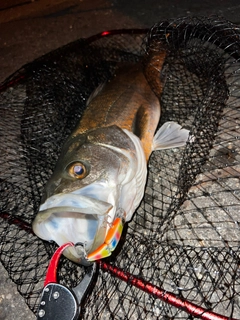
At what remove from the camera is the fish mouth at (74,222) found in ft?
6.73

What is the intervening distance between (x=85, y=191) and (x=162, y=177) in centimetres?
106

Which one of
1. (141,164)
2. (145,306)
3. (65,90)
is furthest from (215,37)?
(145,306)

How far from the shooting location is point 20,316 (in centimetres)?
269

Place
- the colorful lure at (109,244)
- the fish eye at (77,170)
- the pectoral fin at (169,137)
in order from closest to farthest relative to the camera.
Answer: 1. the colorful lure at (109,244)
2. the fish eye at (77,170)
3. the pectoral fin at (169,137)

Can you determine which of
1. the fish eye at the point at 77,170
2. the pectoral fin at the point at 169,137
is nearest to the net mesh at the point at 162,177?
the pectoral fin at the point at 169,137

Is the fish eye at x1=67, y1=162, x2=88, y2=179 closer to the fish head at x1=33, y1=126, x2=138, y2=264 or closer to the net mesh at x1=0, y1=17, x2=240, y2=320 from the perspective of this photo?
the fish head at x1=33, y1=126, x2=138, y2=264

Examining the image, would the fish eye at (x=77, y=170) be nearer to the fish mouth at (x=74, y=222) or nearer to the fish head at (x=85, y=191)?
the fish head at (x=85, y=191)

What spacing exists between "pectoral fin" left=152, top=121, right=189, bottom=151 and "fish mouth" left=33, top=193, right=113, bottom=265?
1.11 metres

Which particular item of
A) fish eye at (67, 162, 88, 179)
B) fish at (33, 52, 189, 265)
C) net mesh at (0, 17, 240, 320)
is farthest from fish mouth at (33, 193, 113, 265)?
net mesh at (0, 17, 240, 320)

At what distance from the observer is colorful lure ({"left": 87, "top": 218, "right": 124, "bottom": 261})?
195 cm

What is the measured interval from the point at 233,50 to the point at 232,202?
48.6 inches

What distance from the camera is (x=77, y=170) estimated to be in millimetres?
2365

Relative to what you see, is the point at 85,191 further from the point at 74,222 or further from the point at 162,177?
the point at 162,177

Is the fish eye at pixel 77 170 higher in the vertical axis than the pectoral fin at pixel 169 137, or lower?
lower
